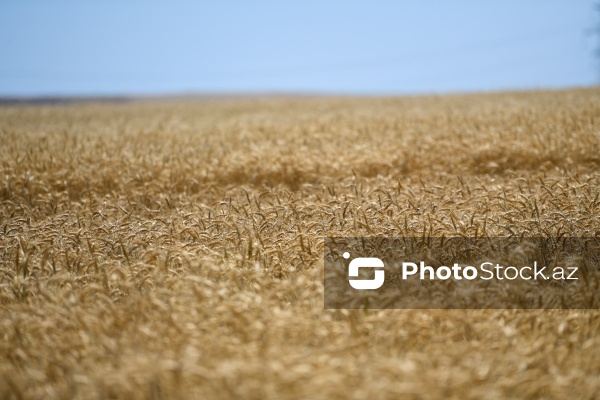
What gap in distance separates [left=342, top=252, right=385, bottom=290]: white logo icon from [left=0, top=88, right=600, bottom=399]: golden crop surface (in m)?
0.31

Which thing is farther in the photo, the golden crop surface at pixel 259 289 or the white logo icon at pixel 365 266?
the white logo icon at pixel 365 266

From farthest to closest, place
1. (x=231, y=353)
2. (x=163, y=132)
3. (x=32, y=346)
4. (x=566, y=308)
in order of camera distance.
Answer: (x=163, y=132) → (x=566, y=308) → (x=32, y=346) → (x=231, y=353)

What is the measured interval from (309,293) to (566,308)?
1943mm

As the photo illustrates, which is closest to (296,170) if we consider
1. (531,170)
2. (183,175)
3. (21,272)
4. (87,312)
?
(183,175)

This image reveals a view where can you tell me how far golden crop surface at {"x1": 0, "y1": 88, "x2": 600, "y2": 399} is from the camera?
10.5ft

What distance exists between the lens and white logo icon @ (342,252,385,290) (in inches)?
186

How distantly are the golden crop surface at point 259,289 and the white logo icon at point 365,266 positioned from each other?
1.03 feet

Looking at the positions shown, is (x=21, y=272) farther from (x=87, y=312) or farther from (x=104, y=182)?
(x=104, y=182)

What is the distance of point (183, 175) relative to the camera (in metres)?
9.72

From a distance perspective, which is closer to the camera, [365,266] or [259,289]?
[259,289]

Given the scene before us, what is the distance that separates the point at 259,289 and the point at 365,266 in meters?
1.05

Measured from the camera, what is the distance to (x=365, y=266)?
5016 mm

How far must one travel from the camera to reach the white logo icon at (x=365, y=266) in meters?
4.73

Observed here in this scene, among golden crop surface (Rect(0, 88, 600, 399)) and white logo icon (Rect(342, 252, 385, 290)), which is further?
white logo icon (Rect(342, 252, 385, 290))
